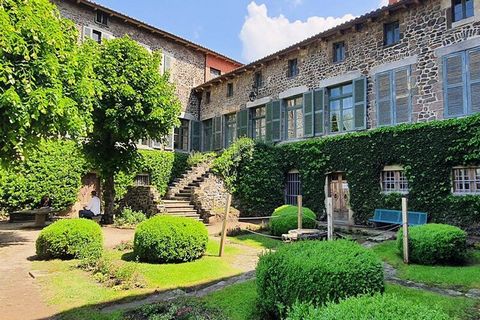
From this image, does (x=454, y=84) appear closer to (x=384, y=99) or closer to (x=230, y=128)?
(x=384, y=99)

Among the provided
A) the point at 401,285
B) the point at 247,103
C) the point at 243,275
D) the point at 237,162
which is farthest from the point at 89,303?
the point at 247,103

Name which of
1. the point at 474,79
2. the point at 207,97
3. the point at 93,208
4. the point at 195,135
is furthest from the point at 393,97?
the point at 195,135

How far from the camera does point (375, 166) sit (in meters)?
12.5

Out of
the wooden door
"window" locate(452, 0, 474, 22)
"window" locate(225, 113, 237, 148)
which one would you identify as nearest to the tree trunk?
"window" locate(225, 113, 237, 148)

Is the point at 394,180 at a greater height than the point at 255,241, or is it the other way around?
the point at 394,180

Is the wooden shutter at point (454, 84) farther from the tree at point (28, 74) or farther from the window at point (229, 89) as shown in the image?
the window at point (229, 89)

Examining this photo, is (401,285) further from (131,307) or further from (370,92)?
(370,92)

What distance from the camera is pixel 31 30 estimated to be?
5.43 m

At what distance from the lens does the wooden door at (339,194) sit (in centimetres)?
1406

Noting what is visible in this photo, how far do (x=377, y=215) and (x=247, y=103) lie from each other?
30.5 feet

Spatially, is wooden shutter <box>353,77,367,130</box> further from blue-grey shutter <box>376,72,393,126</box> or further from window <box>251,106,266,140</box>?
window <box>251,106,266,140</box>

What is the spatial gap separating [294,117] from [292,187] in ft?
11.0

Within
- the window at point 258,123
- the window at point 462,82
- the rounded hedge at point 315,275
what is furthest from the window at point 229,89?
the rounded hedge at point 315,275

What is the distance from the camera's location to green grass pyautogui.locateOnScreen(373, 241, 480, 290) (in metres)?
6.16
